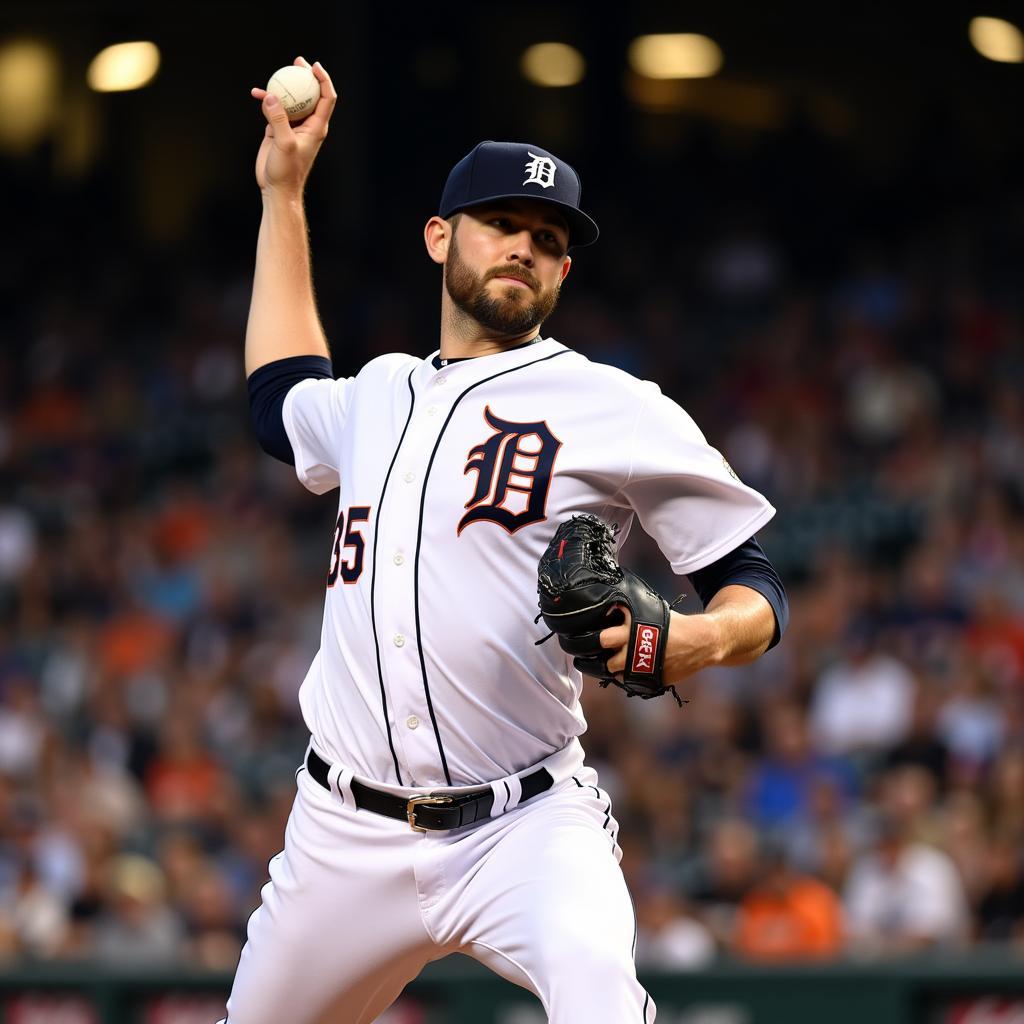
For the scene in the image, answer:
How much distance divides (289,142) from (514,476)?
3.62ft

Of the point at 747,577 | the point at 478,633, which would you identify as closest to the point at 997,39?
the point at 747,577

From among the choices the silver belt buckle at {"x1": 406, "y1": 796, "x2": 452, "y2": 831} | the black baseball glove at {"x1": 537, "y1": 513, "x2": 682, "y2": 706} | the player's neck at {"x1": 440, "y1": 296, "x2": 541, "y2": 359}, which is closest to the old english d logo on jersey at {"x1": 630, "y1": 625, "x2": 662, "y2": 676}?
the black baseball glove at {"x1": 537, "y1": 513, "x2": 682, "y2": 706}

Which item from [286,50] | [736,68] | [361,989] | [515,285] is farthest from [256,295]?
[286,50]

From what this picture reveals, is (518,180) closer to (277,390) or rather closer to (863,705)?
(277,390)

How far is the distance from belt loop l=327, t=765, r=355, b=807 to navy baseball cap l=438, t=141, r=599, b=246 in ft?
3.35

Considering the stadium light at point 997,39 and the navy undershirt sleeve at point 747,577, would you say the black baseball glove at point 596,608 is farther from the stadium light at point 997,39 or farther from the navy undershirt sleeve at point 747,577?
the stadium light at point 997,39

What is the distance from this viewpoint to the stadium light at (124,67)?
16281 mm

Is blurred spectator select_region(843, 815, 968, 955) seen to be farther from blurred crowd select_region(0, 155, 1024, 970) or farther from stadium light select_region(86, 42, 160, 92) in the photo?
stadium light select_region(86, 42, 160, 92)

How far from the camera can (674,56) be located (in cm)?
1477

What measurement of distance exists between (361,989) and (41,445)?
10.6 meters

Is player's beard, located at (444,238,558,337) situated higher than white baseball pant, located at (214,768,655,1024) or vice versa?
player's beard, located at (444,238,558,337)

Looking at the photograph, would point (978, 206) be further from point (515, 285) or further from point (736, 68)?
point (515, 285)

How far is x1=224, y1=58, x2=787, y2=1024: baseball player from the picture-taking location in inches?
120

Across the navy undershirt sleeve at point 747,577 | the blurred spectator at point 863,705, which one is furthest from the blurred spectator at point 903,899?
the navy undershirt sleeve at point 747,577
